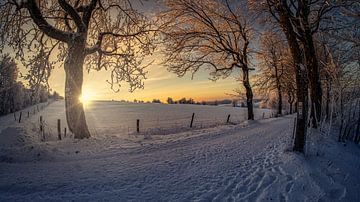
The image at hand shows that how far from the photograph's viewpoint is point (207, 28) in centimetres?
1891

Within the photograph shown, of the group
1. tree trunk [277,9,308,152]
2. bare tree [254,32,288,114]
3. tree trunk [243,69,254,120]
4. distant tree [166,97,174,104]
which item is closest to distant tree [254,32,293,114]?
bare tree [254,32,288,114]

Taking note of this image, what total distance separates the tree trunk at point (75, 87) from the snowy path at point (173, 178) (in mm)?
2698

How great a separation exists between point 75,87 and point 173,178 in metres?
7.28

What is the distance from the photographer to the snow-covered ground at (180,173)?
4.79 metres

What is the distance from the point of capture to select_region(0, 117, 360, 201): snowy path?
475cm

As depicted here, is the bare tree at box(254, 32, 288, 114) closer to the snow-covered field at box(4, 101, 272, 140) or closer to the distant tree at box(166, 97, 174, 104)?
the snow-covered field at box(4, 101, 272, 140)

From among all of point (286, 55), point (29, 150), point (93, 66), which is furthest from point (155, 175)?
point (286, 55)

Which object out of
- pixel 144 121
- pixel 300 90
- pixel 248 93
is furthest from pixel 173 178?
pixel 144 121

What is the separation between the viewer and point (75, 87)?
10.7 metres

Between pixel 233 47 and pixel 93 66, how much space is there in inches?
470

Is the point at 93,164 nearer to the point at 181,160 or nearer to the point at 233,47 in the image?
the point at 181,160

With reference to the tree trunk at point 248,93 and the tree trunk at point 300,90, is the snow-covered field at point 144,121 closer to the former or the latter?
the tree trunk at point 248,93

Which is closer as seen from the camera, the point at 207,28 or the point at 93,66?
the point at 93,66

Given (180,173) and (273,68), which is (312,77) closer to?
(180,173)
